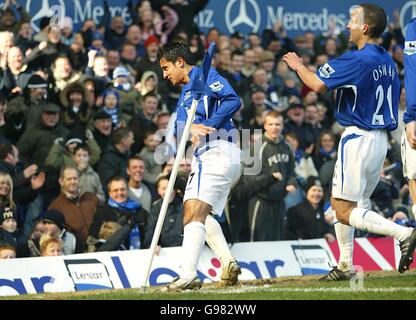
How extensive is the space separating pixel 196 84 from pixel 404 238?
238 cm

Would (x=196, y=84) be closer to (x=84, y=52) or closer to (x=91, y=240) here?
(x=91, y=240)

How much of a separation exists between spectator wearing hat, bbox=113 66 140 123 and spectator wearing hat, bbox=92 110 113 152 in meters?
0.74

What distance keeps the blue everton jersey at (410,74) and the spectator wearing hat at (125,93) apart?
690 centimetres

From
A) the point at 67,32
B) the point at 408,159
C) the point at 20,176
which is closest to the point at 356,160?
the point at 408,159

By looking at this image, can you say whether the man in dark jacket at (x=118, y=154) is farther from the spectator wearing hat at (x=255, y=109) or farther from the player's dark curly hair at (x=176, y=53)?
the player's dark curly hair at (x=176, y=53)

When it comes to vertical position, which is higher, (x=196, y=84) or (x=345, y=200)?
(x=196, y=84)

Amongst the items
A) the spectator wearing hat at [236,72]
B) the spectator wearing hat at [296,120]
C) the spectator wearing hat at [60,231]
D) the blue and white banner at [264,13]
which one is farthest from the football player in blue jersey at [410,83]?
the blue and white banner at [264,13]

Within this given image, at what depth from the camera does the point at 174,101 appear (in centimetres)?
1944

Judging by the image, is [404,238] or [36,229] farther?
[36,229]

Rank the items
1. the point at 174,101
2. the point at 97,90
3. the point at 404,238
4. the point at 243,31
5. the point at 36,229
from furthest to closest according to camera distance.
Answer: the point at 243,31
the point at 174,101
the point at 97,90
the point at 36,229
the point at 404,238

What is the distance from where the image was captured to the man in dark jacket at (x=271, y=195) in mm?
17438

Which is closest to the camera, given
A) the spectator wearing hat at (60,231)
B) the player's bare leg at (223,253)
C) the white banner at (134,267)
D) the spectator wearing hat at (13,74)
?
the player's bare leg at (223,253)
